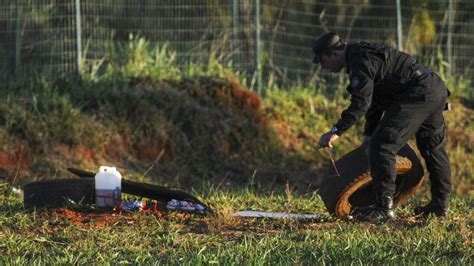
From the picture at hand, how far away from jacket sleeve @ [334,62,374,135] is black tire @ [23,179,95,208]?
2.36 metres

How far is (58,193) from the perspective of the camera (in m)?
8.91

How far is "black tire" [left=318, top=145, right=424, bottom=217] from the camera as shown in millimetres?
8538

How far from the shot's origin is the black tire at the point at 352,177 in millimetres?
8538

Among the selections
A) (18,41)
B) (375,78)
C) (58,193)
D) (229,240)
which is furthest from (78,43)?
(229,240)

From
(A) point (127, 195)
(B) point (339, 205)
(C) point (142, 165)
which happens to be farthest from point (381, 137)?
(C) point (142, 165)

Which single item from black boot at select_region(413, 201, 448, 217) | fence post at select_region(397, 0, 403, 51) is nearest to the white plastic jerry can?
black boot at select_region(413, 201, 448, 217)

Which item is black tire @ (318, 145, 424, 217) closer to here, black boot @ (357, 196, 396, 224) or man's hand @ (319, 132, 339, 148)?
black boot @ (357, 196, 396, 224)

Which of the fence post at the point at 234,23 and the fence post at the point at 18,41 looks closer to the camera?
the fence post at the point at 18,41

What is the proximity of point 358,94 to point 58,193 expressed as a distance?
9.21 feet

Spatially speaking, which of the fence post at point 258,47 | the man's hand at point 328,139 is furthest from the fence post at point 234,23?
the man's hand at point 328,139

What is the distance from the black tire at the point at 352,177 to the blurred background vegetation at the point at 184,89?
416 centimetres

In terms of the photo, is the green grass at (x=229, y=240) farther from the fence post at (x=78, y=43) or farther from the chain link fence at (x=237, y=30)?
the chain link fence at (x=237, y=30)

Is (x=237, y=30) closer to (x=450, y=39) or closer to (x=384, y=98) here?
(x=450, y=39)

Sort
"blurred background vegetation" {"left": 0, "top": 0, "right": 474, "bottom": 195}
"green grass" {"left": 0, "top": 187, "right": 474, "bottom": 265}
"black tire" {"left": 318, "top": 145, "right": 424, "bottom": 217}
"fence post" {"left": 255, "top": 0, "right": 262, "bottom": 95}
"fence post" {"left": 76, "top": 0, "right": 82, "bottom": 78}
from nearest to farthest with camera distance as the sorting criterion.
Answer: "green grass" {"left": 0, "top": 187, "right": 474, "bottom": 265} < "black tire" {"left": 318, "top": 145, "right": 424, "bottom": 217} < "blurred background vegetation" {"left": 0, "top": 0, "right": 474, "bottom": 195} < "fence post" {"left": 76, "top": 0, "right": 82, "bottom": 78} < "fence post" {"left": 255, "top": 0, "right": 262, "bottom": 95}
